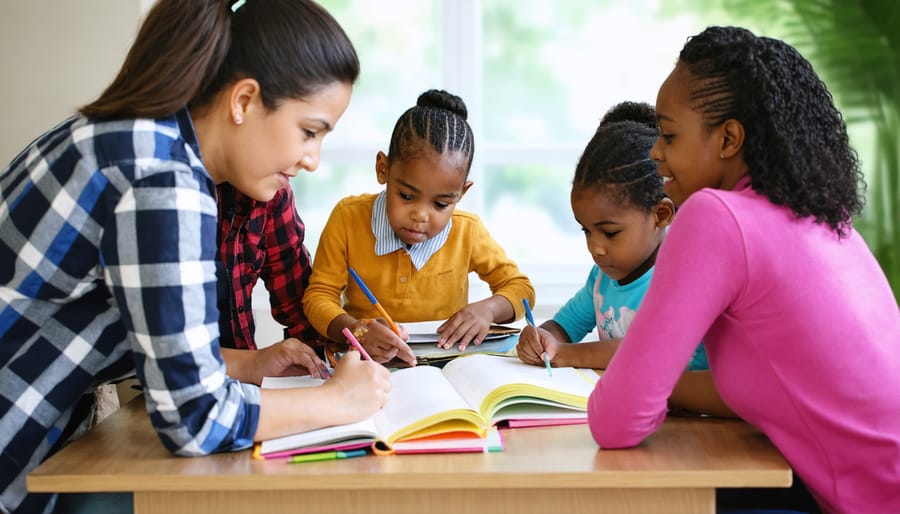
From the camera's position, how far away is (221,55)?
3.93 feet

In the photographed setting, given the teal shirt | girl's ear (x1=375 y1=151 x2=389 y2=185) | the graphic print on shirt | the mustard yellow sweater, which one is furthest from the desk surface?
girl's ear (x1=375 y1=151 x2=389 y2=185)

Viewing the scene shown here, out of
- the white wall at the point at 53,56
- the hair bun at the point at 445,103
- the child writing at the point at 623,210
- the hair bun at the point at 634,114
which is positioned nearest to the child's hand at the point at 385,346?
the child writing at the point at 623,210

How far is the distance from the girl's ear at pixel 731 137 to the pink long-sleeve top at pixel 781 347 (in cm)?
9

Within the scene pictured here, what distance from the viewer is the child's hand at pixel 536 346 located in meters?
1.47

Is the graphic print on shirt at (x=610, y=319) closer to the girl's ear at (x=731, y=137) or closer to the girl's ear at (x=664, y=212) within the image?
the girl's ear at (x=664, y=212)

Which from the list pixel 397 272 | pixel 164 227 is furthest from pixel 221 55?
pixel 397 272

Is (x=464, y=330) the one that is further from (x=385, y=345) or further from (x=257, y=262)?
(x=257, y=262)

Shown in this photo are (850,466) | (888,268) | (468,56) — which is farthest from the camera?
(468,56)

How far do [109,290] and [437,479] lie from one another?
18.7 inches

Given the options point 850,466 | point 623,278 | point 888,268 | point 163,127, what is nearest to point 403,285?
point 623,278

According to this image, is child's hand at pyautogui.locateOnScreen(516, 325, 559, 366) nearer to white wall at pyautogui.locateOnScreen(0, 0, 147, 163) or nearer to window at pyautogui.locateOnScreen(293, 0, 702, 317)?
window at pyautogui.locateOnScreen(293, 0, 702, 317)

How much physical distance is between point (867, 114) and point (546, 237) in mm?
1347

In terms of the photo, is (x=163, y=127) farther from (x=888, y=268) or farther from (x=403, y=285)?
(x=888, y=268)

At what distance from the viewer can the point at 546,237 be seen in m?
3.88
